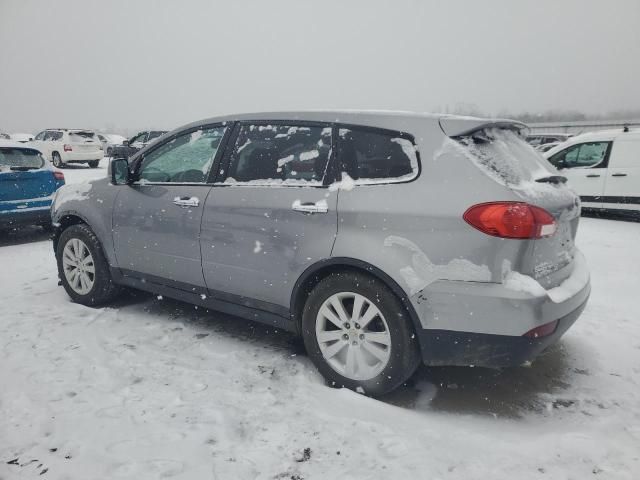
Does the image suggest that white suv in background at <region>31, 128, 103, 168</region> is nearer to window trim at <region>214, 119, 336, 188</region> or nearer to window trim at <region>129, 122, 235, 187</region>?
window trim at <region>129, 122, 235, 187</region>

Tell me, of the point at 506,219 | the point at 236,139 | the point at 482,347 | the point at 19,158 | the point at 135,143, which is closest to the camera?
the point at 506,219

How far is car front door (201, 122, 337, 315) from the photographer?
298 cm

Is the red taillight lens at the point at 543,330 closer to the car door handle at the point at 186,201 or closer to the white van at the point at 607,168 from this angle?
the car door handle at the point at 186,201

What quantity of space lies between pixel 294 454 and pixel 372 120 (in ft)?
6.42

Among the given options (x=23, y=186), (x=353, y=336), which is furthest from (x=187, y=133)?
(x=23, y=186)

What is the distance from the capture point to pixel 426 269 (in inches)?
102

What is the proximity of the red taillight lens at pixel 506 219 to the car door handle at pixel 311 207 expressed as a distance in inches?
34.1

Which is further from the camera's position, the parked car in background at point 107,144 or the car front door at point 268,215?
the parked car in background at point 107,144

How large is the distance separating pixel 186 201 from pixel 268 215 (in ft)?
2.70

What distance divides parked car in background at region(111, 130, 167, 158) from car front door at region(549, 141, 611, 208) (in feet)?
50.9

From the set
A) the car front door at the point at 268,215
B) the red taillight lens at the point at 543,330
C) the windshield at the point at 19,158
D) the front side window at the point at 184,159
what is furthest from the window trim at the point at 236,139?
the windshield at the point at 19,158

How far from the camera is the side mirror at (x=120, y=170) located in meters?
4.00

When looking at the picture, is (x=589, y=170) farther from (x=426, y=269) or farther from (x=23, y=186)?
(x=23, y=186)

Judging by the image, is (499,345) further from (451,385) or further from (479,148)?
(479,148)
